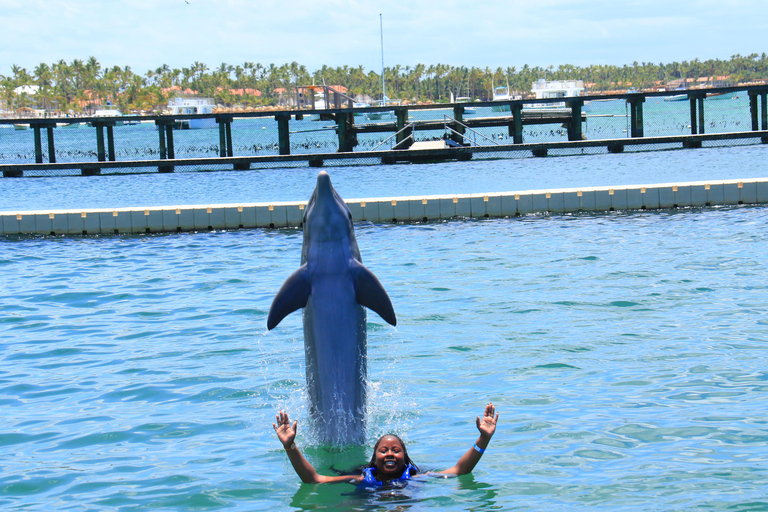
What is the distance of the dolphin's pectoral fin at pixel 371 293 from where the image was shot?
20.3ft

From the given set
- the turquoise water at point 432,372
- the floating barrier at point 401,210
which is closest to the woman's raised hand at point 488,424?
the turquoise water at point 432,372

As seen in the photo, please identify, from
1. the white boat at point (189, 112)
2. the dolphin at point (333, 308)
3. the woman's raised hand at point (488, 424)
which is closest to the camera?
the woman's raised hand at point (488, 424)

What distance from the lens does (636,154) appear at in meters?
38.1

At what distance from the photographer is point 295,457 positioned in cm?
590

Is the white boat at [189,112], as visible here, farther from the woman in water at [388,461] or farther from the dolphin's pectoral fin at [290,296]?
the woman in water at [388,461]

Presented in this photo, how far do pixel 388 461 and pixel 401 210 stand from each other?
1453cm

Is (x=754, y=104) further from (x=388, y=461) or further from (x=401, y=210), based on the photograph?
(x=388, y=461)

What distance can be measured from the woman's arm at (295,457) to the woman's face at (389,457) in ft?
1.21

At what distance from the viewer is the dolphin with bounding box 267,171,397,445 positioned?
627 centimetres

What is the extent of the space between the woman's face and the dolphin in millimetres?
848

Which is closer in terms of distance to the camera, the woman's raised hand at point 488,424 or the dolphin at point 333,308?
the woman's raised hand at point 488,424

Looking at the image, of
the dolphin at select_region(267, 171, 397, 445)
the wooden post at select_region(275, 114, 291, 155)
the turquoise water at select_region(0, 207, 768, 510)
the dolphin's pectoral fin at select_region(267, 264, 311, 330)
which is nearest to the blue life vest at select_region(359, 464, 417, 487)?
the turquoise water at select_region(0, 207, 768, 510)

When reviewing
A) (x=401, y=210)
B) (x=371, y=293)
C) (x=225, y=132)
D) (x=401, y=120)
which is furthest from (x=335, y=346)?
(x=225, y=132)

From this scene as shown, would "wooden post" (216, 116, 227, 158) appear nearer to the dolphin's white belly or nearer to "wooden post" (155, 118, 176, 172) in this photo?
"wooden post" (155, 118, 176, 172)
